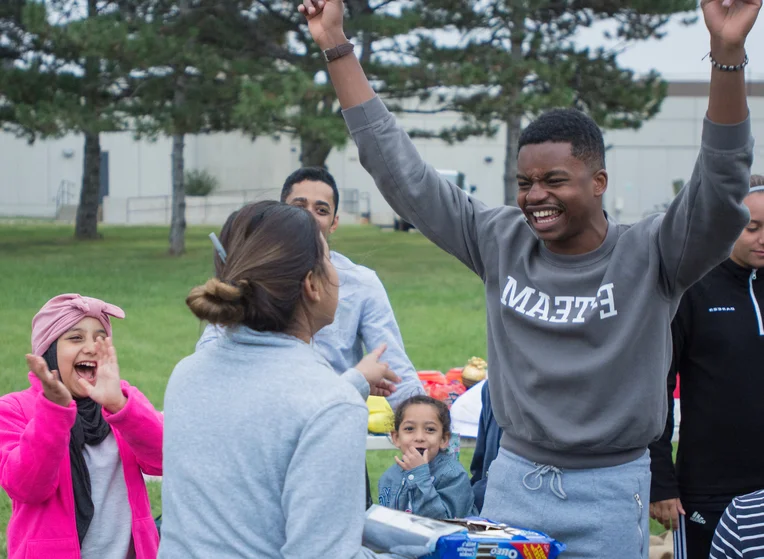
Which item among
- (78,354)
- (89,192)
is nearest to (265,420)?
(78,354)

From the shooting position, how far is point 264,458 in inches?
73.6

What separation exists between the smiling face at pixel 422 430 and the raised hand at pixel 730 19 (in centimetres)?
270

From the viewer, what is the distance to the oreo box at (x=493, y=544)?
6.59ft

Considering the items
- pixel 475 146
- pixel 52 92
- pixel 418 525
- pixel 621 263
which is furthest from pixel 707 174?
pixel 475 146

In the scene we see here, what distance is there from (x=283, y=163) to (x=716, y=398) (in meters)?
46.2

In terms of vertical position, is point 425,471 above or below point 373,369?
below

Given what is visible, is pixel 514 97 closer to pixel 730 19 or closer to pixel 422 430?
pixel 422 430

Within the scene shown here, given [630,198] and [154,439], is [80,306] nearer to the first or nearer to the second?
[154,439]

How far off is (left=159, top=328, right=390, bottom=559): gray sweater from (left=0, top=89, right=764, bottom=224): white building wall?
44667mm

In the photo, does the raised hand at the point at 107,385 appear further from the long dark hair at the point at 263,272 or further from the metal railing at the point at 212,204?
the metal railing at the point at 212,204

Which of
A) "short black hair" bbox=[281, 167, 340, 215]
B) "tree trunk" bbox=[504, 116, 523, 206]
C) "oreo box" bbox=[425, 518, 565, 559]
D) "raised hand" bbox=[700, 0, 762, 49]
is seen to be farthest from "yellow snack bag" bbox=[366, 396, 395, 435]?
"tree trunk" bbox=[504, 116, 523, 206]

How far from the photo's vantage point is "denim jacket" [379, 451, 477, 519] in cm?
426

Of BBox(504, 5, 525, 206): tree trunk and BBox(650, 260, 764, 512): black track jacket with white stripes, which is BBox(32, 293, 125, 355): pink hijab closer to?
BBox(650, 260, 764, 512): black track jacket with white stripes

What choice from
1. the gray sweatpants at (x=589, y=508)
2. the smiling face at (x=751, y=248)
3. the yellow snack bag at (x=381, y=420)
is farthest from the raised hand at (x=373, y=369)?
the yellow snack bag at (x=381, y=420)
